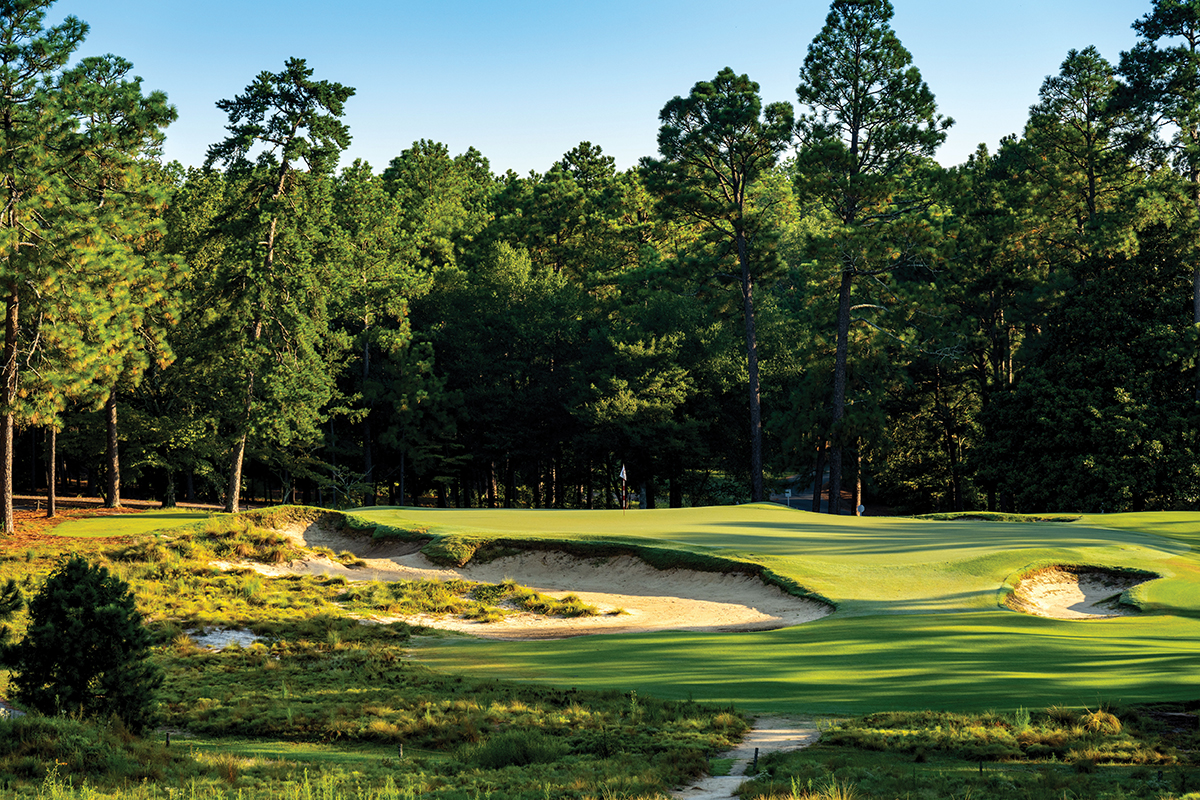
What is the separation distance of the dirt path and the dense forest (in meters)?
25.7

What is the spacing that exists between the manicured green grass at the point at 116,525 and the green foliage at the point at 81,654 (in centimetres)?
1830

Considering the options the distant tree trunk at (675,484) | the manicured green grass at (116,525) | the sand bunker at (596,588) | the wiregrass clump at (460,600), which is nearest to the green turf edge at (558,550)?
the sand bunker at (596,588)

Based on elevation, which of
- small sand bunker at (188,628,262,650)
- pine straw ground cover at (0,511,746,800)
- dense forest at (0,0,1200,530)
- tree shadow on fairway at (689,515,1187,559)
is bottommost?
small sand bunker at (188,628,262,650)

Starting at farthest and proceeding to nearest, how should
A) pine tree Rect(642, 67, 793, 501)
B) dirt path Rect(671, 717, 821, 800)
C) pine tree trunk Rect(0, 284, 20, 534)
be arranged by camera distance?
pine tree Rect(642, 67, 793, 501) → pine tree trunk Rect(0, 284, 20, 534) → dirt path Rect(671, 717, 821, 800)

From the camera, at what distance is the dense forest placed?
Result: 32312mm

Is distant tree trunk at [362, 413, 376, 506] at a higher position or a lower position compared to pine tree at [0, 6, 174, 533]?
lower

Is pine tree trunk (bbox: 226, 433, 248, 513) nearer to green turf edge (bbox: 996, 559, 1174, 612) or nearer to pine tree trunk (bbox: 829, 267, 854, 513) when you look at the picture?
pine tree trunk (bbox: 829, 267, 854, 513)

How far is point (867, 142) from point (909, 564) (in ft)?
88.6

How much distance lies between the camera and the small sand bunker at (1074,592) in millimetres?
18141

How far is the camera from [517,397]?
53.8 m

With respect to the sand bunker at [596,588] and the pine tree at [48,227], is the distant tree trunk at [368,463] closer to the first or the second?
the pine tree at [48,227]

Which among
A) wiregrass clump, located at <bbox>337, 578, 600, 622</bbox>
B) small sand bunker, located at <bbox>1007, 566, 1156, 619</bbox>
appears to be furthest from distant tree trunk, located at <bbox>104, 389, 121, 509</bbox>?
small sand bunker, located at <bbox>1007, 566, 1156, 619</bbox>

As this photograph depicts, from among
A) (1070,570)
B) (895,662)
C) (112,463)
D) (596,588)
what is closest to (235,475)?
(112,463)

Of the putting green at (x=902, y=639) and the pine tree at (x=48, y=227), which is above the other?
the pine tree at (x=48, y=227)
